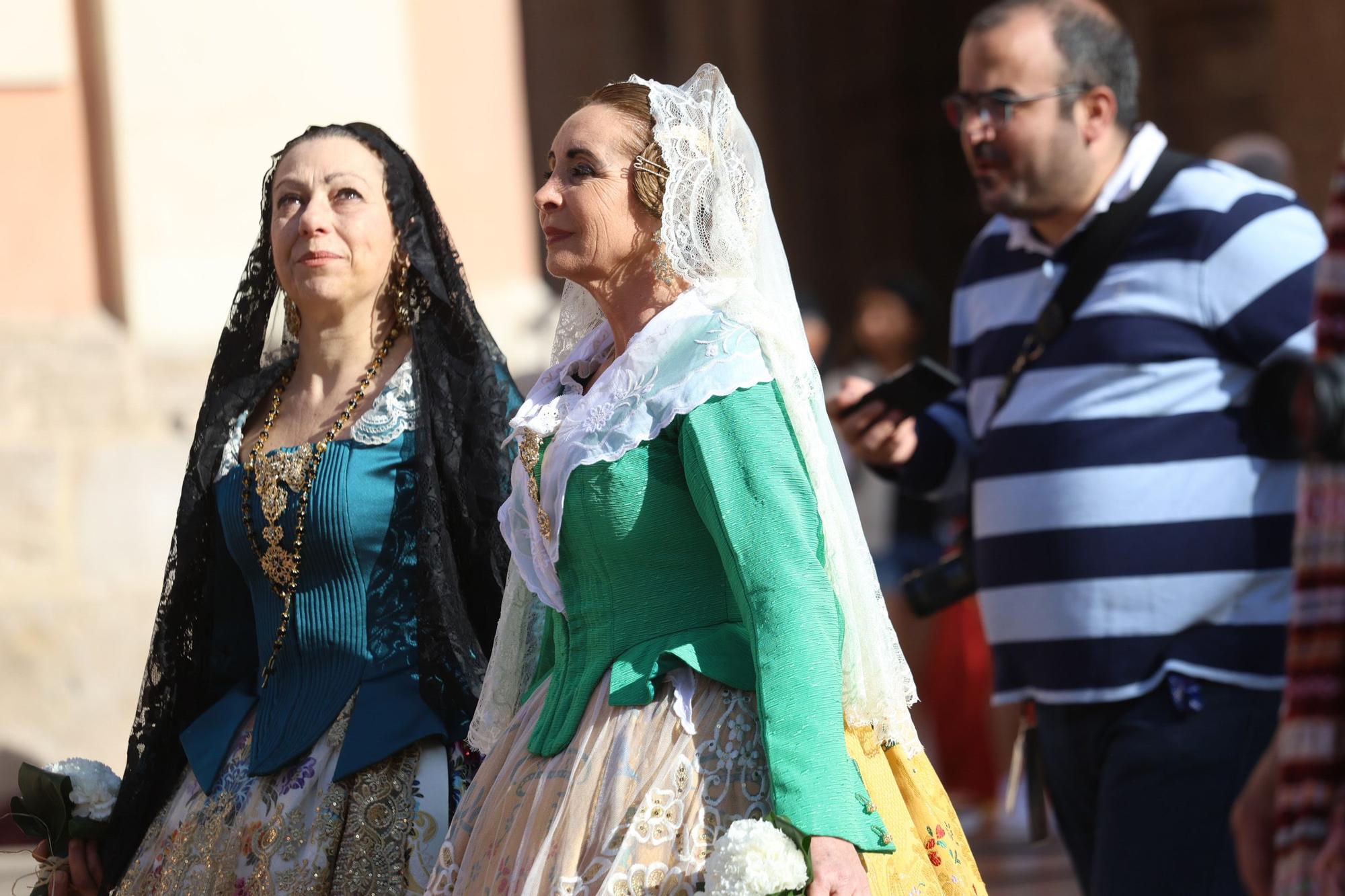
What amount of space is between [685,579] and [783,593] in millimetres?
234

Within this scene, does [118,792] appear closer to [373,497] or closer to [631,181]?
[373,497]

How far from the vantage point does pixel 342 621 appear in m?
3.23

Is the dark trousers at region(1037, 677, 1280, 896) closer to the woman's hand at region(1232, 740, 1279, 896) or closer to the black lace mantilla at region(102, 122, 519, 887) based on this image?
the black lace mantilla at region(102, 122, 519, 887)

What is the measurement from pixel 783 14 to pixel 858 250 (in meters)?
1.92

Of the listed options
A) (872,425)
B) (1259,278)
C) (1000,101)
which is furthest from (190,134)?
(1259,278)

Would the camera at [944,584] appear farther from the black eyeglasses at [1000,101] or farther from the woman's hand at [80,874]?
the woman's hand at [80,874]

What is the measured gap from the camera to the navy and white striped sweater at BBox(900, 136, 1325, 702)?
11.5 feet

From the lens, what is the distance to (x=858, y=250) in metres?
14.5

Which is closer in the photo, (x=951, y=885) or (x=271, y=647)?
(x=951, y=885)

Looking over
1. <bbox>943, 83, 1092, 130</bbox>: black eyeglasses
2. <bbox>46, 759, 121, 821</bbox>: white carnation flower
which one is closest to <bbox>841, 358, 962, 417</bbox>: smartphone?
<bbox>943, 83, 1092, 130</bbox>: black eyeglasses

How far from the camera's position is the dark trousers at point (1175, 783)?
11.1 ft

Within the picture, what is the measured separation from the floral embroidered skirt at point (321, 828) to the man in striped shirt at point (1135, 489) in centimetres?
124

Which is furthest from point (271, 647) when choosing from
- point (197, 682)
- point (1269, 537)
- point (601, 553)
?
point (1269, 537)

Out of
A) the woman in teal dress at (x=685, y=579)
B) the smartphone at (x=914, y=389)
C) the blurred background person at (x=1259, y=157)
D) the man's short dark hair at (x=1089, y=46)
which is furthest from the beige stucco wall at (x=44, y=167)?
the blurred background person at (x=1259, y=157)
